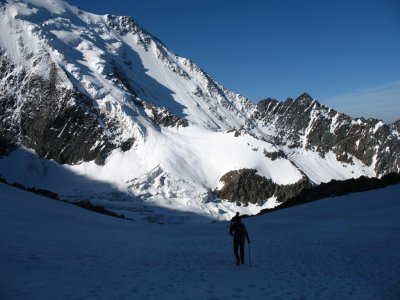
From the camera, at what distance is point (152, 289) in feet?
42.0

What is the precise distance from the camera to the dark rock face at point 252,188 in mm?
140000

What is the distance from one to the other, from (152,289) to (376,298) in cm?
674

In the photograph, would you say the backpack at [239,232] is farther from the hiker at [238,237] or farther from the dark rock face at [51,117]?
the dark rock face at [51,117]

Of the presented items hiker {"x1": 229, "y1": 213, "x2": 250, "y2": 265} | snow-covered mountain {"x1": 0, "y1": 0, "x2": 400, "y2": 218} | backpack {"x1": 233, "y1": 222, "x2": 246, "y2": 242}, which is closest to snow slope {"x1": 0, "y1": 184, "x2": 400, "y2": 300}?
hiker {"x1": 229, "y1": 213, "x2": 250, "y2": 265}

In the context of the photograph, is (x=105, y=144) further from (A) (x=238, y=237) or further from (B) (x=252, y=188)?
(A) (x=238, y=237)

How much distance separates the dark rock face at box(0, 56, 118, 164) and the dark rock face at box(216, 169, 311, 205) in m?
44.2

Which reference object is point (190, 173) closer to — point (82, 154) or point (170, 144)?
point (170, 144)

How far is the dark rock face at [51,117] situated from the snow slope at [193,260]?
125 metres

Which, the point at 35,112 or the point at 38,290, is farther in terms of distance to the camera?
the point at 35,112

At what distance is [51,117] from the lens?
505 feet

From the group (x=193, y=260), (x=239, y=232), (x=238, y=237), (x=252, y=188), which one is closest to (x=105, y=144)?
(x=252, y=188)

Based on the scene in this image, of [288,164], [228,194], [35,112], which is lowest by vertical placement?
[228,194]

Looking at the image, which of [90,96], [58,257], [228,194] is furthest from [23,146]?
[58,257]

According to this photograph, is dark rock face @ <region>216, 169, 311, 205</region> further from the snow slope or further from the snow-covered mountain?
the snow slope
